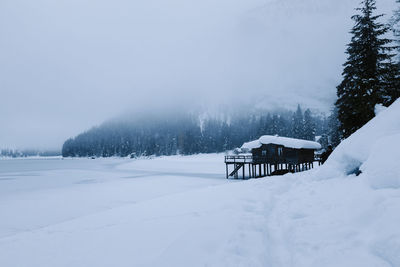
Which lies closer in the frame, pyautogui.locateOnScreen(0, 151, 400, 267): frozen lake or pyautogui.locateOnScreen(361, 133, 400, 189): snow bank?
pyautogui.locateOnScreen(0, 151, 400, 267): frozen lake

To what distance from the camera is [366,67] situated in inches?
823

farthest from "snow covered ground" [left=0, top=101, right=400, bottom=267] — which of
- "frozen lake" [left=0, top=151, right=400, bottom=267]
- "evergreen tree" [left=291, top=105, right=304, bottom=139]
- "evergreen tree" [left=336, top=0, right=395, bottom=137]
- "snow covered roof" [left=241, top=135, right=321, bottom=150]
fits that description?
"evergreen tree" [left=291, top=105, right=304, bottom=139]

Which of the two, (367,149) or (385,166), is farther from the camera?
(367,149)

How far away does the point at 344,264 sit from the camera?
13.7ft

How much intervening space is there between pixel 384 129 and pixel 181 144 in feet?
380

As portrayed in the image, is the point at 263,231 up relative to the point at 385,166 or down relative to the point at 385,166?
down

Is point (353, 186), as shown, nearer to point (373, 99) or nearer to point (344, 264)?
point (344, 264)

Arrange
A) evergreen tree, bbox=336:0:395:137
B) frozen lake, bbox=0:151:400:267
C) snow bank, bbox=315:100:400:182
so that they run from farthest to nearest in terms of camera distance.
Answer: evergreen tree, bbox=336:0:395:137 < snow bank, bbox=315:100:400:182 < frozen lake, bbox=0:151:400:267

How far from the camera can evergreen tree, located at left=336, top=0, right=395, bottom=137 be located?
20.3 m

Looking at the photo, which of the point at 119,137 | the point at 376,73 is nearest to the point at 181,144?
the point at 119,137

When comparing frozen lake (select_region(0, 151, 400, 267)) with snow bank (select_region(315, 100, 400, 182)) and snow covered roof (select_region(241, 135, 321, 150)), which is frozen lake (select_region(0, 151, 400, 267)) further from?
snow covered roof (select_region(241, 135, 321, 150))

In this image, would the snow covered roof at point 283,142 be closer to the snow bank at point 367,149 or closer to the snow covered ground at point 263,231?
the snow bank at point 367,149

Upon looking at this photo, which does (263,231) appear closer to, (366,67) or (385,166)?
(385,166)

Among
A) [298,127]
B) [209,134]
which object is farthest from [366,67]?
[209,134]
